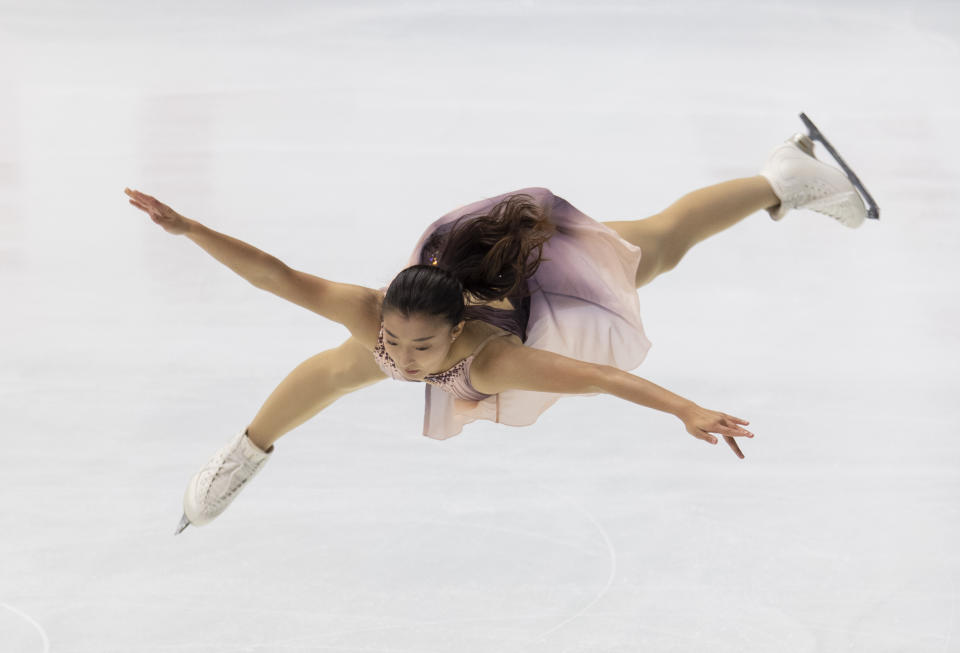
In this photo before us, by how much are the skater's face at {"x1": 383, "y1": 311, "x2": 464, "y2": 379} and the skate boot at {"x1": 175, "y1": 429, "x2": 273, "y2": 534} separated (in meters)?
0.64

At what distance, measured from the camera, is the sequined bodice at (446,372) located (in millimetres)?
2504

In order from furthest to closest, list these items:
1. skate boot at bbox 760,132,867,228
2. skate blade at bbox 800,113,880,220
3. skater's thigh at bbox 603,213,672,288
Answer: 1. skate blade at bbox 800,113,880,220
2. skate boot at bbox 760,132,867,228
3. skater's thigh at bbox 603,213,672,288

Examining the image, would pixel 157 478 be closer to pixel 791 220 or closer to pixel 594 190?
pixel 594 190

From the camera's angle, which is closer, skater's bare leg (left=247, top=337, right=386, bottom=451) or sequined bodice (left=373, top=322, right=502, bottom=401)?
sequined bodice (left=373, top=322, right=502, bottom=401)

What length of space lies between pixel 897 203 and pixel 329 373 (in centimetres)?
255

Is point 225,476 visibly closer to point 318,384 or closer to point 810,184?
point 318,384

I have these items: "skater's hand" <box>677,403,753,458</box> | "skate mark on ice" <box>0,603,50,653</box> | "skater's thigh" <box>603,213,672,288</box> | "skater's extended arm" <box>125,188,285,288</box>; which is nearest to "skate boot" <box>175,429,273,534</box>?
"skate mark on ice" <box>0,603,50,653</box>

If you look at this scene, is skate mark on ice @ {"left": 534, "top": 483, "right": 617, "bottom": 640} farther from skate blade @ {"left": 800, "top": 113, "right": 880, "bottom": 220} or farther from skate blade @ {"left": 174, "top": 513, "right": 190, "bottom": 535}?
skate blade @ {"left": 800, "top": 113, "right": 880, "bottom": 220}

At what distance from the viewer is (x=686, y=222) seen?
9.78ft

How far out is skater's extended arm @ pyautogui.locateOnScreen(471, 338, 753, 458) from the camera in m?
1.99

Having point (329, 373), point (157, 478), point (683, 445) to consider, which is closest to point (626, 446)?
point (683, 445)

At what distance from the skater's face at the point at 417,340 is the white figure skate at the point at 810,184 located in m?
1.20

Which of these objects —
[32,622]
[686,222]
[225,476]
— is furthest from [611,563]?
[32,622]

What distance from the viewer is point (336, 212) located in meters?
4.35
